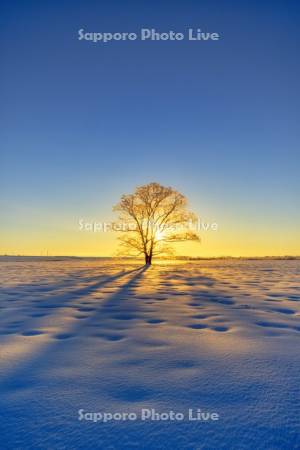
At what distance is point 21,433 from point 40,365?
2.38ft

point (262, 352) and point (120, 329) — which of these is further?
point (120, 329)

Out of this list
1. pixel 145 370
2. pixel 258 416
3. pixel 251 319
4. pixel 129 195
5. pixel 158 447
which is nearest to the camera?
pixel 158 447

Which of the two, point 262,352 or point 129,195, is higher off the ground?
point 129,195

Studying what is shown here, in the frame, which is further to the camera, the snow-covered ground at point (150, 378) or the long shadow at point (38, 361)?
the long shadow at point (38, 361)

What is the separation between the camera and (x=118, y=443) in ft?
3.73

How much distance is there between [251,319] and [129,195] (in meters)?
A: 17.0

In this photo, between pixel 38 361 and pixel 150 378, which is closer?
pixel 150 378

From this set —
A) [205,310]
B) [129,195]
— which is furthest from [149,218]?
[205,310]

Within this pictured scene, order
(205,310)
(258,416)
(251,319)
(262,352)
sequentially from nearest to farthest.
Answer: (258,416), (262,352), (251,319), (205,310)

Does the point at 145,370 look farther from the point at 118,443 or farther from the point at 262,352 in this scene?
the point at 262,352

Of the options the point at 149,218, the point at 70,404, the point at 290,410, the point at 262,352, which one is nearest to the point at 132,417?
the point at 70,404

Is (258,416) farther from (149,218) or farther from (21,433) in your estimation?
(149,218)

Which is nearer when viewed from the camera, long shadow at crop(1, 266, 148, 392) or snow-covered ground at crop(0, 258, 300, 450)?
snow-covered ground at crop(0, 258, 300, 450)

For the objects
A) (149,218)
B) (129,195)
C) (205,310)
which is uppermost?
(129,195)
